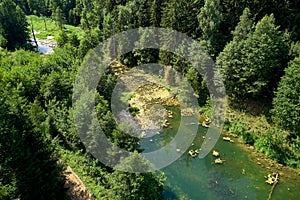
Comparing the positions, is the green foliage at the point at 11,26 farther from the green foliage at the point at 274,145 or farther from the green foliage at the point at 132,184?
the green foliage at the point at 274,145

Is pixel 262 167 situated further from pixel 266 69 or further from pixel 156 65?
pixel 156 65

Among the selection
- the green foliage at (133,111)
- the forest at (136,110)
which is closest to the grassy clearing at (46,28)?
the forest at (136,110)

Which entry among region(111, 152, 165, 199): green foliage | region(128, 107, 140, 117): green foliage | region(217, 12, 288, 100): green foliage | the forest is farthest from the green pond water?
region(217, 12, 288, 100): green foliage

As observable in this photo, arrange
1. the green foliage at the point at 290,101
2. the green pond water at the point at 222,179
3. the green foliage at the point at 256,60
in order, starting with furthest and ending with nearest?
the green foliage at the point at 256,60
the green foliage at the point at 290,101
the green pond water at the point at 222,179

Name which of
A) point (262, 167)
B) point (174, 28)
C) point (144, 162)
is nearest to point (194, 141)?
point (262, 167)

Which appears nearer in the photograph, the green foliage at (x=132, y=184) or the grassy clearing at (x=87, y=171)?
the green foliage at (x=132, y=184)

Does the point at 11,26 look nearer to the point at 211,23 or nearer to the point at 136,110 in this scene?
the point at 136,110

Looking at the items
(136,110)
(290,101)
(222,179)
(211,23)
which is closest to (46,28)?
(136,110)
